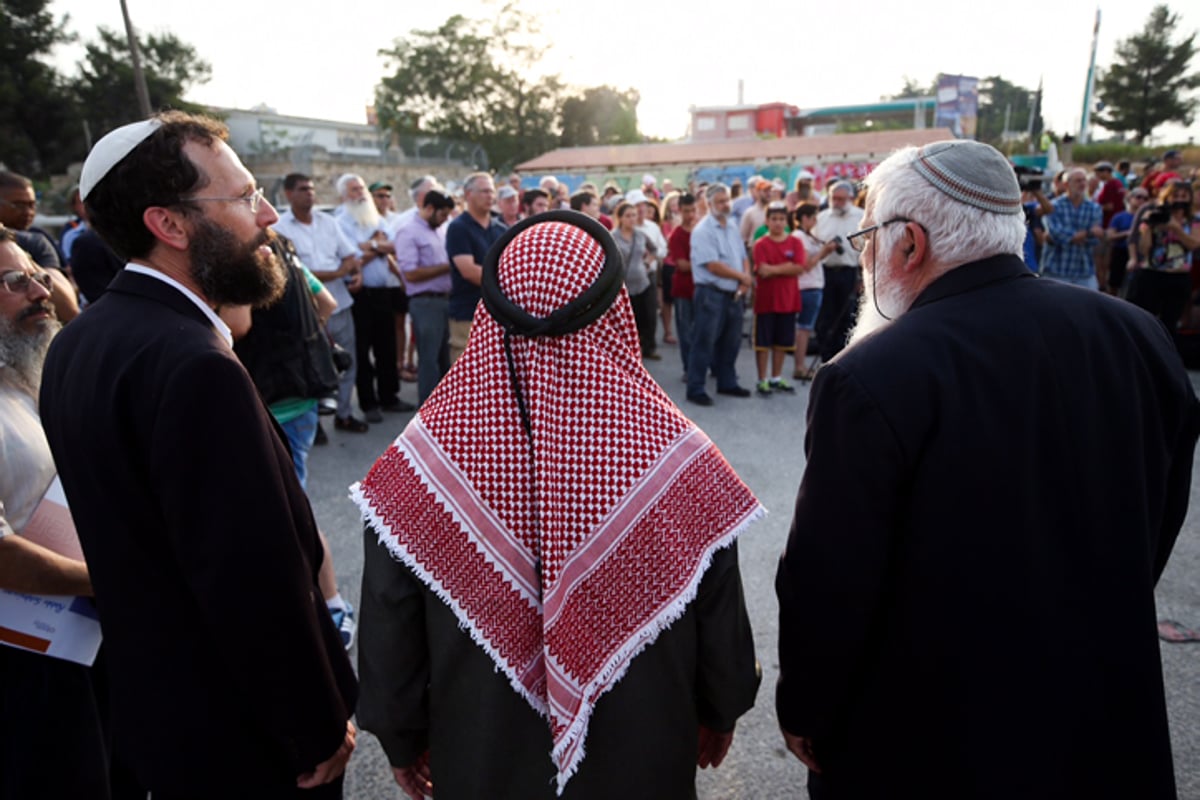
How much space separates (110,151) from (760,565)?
3412mm

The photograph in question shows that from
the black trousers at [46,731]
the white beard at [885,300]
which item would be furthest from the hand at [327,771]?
the white beard at [885,300]

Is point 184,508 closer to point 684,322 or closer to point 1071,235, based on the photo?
point 684,322

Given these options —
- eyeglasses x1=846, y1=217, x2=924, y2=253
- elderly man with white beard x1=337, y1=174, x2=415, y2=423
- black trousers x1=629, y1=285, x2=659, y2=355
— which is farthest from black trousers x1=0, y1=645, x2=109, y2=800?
black trousers x1=629, y1=285, x2=659, y2=355

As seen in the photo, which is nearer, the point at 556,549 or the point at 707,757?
the point at 556,549

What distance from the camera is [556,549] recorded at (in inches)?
53.6

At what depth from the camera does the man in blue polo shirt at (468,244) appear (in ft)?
17.6

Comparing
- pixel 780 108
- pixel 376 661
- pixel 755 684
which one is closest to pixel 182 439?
Result: pixel 376 661

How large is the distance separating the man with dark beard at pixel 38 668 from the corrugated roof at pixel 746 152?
24.5 metres

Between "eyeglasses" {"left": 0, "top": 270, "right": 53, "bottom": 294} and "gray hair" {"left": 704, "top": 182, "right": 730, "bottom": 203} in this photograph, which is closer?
"eyeglasses" {"left": 0, "top": 270, "right": 53, "bottom": 294}

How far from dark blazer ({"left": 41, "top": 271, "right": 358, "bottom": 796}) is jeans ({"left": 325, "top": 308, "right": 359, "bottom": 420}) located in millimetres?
4164

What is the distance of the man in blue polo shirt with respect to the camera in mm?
5379

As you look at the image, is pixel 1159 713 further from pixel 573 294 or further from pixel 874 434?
pixel 573 294

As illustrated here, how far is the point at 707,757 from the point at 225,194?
1789 mm

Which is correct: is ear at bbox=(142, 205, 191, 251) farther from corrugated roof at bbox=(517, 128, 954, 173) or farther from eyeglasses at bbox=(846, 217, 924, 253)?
corrugated roof at bbox=(517, 128, 954, 173)
